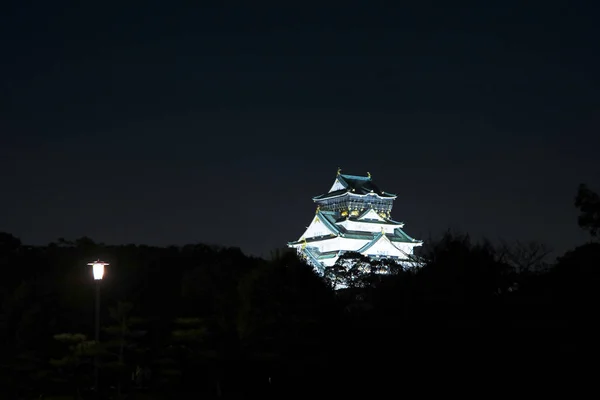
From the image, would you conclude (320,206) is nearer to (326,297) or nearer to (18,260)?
(18,260)

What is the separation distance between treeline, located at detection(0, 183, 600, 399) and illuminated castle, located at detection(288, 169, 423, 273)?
5036 cm

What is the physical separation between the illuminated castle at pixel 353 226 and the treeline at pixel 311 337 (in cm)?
5036

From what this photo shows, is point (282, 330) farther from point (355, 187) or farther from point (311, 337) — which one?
point (355, 187)

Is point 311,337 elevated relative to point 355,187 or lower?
lower

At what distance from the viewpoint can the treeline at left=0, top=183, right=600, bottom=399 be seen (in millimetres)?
23422

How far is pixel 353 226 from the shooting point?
274 feet

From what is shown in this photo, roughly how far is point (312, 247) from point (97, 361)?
6109 centimetres

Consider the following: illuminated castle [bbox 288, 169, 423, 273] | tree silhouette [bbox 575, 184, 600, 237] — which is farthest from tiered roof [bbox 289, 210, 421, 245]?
tree silhouette [bbox 575, 184, 600, 237]

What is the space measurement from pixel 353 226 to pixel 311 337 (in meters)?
57.7

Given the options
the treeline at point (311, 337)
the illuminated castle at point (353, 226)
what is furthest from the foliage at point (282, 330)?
the illuminated castle at point (353, 226)

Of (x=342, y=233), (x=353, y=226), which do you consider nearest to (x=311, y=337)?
(x=342, y=233)

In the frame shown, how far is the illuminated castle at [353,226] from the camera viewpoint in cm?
8056

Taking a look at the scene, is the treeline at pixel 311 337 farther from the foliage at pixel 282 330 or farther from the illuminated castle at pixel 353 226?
the illuminated castle at pixel 353 226

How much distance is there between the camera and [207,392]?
2653cm
